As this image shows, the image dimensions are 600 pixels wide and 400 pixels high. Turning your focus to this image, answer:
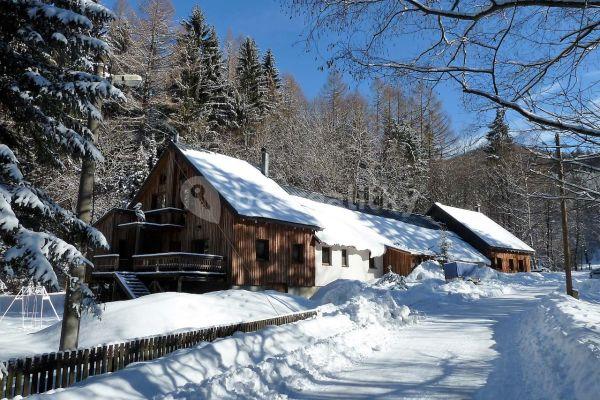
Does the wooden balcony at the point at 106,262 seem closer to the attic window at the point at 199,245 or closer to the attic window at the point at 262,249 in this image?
the attic window at the point at 199,245

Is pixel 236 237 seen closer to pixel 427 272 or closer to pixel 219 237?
pixel 219 237

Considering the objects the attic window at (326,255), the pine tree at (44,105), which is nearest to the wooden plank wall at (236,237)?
the attic window at (326,255)

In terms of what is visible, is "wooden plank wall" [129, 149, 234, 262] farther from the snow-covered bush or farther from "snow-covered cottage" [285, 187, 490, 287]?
the snow-covered bush

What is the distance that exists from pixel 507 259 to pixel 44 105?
1830 inches

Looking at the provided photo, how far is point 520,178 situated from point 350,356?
15.1ft

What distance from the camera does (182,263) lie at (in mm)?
22453

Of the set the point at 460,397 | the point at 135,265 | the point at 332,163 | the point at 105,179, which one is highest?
the point at 332,163

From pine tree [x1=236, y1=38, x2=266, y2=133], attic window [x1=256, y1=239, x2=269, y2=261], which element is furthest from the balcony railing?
pine tree [x1=236, y1=38, x2=266, y2=133]

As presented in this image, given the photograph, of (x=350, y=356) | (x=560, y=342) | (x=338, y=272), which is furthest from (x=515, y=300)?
(x=350, y=356)

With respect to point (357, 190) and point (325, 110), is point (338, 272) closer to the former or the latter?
point (357, 190)

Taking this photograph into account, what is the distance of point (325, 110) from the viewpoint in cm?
5606

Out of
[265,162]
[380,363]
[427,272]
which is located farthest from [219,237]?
[380,363]

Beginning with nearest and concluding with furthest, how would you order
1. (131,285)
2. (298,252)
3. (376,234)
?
1. (131,285)
2. (298,252)
3. (376,234)

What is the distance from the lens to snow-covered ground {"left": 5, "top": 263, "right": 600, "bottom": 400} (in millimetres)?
6359
